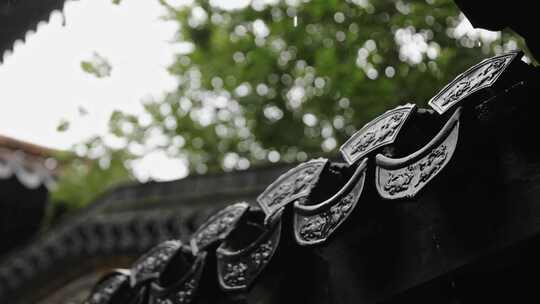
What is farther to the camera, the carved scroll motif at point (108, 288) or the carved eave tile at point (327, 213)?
the carved scroll motif at point (108, 288)

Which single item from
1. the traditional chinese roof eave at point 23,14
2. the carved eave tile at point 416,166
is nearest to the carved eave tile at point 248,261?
the carved eave tile at point 416,166

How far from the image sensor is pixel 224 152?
14.1 m

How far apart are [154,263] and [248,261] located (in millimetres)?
917

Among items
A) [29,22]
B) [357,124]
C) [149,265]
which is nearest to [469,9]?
[29,22]

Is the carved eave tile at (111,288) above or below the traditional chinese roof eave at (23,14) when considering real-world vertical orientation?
below

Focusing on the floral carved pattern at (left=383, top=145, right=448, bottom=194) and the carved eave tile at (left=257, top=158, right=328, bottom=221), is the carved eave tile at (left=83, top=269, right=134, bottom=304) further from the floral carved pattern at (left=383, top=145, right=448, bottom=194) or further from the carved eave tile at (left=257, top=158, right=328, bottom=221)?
the floral carved pattern at (left=383, top=145, right=448, bottom=194)

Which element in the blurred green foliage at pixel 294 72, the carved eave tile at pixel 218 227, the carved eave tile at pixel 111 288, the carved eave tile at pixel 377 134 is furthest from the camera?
the blurred green foliage at pixel 294 72

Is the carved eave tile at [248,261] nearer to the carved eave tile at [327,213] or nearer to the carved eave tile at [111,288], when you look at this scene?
the carved eave tile at [327,213]

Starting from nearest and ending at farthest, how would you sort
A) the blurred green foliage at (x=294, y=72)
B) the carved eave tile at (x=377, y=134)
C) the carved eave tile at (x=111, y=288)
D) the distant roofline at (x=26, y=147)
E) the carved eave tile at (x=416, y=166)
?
the carved eave tile at (x=416, y=166), the carved eave tile at (x=377, y=134), the carved eave tile at (x=111, y=288), the blurred green foliage at (x=294, y=72), the distant roofline at (x=26, y=147)

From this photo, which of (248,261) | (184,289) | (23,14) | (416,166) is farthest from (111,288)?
(416,166)

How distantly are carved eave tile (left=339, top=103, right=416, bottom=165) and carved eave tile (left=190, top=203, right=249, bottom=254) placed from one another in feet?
2.39

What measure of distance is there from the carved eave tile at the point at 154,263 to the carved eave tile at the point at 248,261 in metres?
0.60

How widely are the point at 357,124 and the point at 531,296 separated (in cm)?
729

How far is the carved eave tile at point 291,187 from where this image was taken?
10.3 ft
